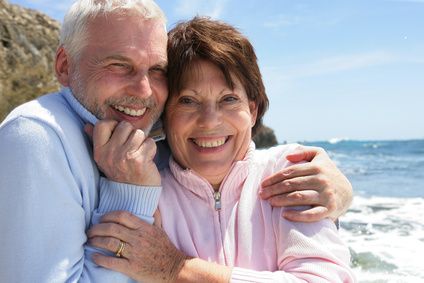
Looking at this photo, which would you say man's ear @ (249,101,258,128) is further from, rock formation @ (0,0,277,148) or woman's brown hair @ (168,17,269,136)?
rock formation @ (0,0,277,148)

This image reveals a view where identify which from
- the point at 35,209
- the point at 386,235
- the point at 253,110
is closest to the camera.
→ the point at 35,209

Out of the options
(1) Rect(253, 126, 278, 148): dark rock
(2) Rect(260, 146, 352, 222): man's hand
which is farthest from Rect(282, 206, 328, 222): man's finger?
(1) Rect(253, 126, 278, 148): dark rock

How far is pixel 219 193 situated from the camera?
2732 millimetres

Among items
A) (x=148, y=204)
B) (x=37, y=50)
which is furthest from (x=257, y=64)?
(x=37, y=50)

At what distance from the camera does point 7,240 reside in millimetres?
1974

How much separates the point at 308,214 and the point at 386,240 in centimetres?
731

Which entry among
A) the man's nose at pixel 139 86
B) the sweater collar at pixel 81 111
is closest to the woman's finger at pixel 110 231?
the sweater collar at pixel 81 111

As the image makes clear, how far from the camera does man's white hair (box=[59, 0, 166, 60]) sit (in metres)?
2.46

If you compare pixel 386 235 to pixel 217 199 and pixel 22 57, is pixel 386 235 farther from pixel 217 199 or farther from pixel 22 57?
pixel 22 57

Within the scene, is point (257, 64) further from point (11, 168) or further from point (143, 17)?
point (11, 168)

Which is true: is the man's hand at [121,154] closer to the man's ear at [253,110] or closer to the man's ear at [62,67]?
the man's ear at [62,67]

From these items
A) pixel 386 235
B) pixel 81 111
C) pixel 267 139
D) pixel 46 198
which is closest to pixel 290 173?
pixel 81 111

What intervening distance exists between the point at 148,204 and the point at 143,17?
955 mm

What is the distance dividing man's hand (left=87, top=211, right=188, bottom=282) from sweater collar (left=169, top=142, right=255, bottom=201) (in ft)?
1.30
